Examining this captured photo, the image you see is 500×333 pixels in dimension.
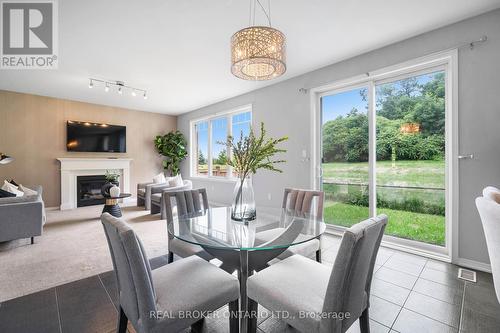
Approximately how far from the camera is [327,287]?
3.40 feet

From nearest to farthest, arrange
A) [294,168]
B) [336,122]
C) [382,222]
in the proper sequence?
[382,222]
[336,122]
[294,168]

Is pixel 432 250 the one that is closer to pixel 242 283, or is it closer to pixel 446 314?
pixel 446 314

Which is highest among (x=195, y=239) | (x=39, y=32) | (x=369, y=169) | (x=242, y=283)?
(x=39, y=32)

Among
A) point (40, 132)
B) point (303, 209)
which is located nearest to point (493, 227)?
point (303, 209)

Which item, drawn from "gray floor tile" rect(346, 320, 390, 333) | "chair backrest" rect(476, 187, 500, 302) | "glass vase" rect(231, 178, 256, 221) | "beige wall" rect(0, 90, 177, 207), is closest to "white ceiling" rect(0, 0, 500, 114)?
"beige wall" rect(0, 90, 177, 207)

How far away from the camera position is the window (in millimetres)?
5520

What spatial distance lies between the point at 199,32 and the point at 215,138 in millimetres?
3725

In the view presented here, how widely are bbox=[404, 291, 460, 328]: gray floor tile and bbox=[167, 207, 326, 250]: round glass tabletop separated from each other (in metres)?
0.97

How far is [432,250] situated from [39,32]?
550cm

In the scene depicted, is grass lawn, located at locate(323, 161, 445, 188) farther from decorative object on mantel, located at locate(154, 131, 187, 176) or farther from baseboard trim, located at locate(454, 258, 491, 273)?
decorative object on mantel, located at locate(154, 131, 187, 176)

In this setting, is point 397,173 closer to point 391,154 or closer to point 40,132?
point 391,154

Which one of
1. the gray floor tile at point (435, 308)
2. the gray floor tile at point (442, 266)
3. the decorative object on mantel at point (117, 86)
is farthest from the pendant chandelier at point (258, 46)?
the decorative object on mantel at point (117, 86)

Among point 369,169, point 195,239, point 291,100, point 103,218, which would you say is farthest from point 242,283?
point 291,100

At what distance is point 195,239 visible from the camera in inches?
61.5
